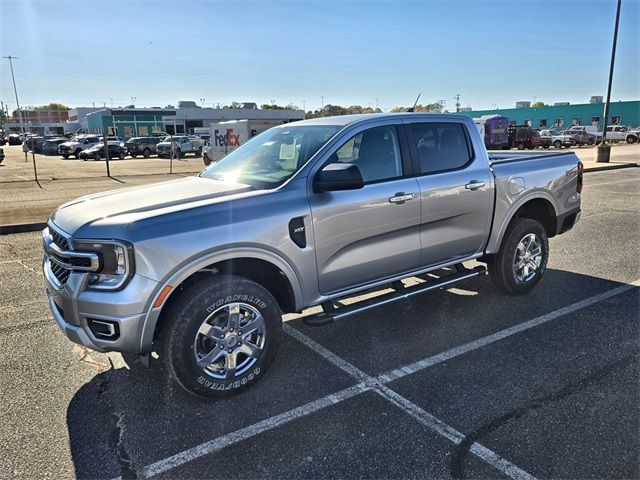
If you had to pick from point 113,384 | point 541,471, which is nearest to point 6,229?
point 113,384

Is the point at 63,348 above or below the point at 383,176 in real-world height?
below

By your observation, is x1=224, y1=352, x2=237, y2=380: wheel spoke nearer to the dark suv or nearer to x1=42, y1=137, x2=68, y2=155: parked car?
the dark suv

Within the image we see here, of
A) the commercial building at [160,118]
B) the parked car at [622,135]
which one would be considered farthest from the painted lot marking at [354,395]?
the commercial building at [160,118]

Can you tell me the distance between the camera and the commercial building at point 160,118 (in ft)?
251

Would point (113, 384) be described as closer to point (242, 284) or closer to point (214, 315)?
point (214, 315)

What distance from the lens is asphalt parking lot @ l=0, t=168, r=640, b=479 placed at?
2764 mm

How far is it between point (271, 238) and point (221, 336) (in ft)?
2.49

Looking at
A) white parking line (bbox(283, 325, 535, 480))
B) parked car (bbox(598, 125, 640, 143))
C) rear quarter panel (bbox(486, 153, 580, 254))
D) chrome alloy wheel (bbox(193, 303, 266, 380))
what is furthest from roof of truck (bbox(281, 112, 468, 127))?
parked car (bbox(598, 125, 640, 143))

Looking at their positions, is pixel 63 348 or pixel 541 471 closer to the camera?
pixel 541 471

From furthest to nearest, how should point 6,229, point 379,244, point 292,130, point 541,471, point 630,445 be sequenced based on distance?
point 6,229 → point 292,130 → point 379,244 → point 630,445 → point 541,471

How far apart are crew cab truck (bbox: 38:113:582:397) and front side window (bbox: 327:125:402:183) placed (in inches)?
0.5

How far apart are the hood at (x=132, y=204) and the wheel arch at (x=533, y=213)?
2.74 m

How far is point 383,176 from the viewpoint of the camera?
164 inches

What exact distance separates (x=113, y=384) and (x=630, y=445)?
3.46 metres
